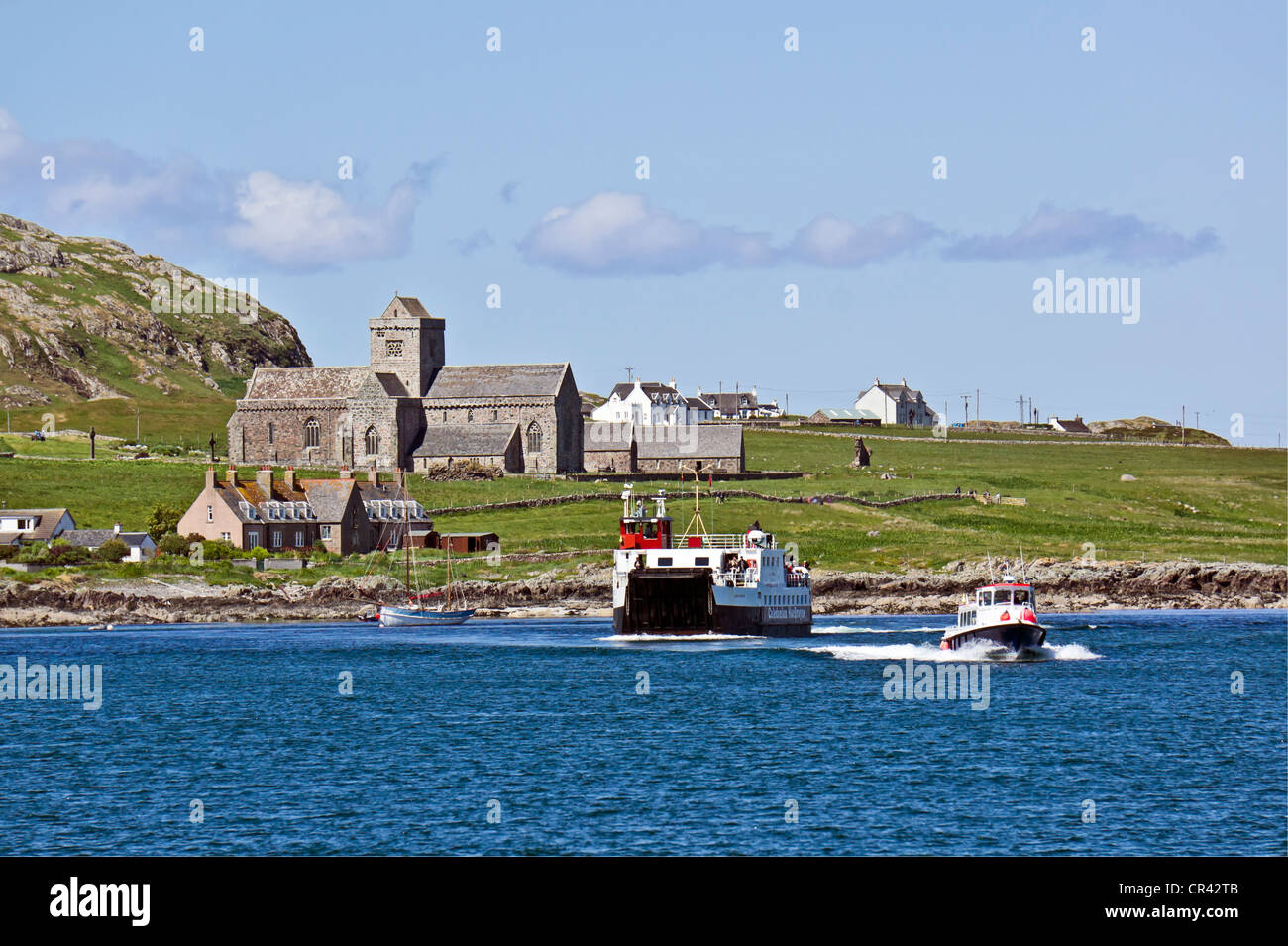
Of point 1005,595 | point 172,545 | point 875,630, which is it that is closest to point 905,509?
point 875,630

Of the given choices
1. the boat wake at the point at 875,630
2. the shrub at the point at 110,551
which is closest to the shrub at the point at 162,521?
the shrub at the point at 110,551

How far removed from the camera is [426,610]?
97250 mm

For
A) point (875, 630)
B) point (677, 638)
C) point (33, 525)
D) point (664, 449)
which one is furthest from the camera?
point (664, 449)

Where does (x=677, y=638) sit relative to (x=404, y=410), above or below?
below

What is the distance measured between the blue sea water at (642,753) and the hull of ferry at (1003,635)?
44.3 inches

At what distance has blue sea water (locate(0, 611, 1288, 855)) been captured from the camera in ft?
116

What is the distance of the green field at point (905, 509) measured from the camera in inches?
4523

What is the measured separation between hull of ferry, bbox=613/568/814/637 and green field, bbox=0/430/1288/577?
22.6m

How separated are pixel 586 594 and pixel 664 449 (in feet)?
204

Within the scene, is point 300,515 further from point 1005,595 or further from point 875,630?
point 1005,595

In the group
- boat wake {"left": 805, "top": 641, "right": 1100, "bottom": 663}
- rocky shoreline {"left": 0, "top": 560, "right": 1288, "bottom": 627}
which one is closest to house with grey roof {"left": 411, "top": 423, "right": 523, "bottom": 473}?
rocky shoreline {"left": 0, "top": 560, "right": 1288, "bottom": 627}

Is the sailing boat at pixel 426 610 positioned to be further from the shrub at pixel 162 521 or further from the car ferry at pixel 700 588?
the shrub at pixel 162 521

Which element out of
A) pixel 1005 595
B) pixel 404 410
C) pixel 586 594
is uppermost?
pixel 404 410

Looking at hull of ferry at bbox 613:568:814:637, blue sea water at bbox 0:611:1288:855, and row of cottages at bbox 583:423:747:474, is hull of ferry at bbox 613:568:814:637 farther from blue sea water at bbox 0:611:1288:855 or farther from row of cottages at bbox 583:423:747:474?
row of cottages at bbox 583:423:747:474
